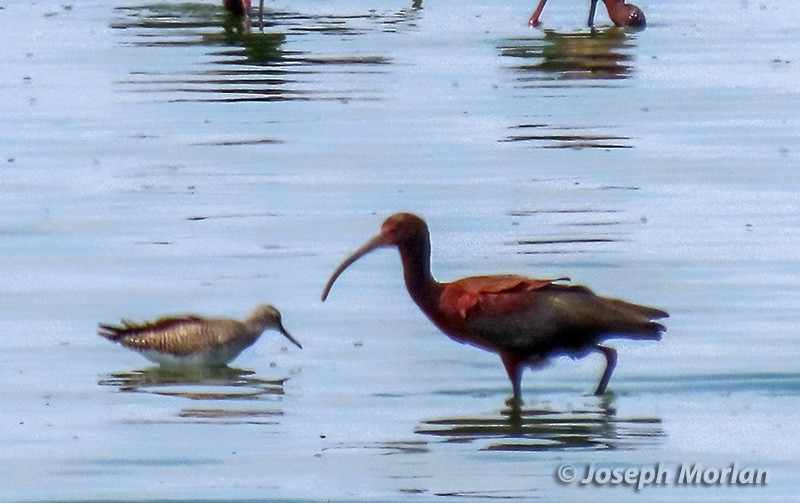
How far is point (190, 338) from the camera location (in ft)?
33.1

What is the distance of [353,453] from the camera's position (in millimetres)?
8836

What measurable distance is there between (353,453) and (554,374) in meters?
1.66

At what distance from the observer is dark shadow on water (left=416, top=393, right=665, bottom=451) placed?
8.94m

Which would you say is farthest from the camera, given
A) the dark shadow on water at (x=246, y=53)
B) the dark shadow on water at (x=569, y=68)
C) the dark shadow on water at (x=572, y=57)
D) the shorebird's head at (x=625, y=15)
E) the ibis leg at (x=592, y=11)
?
the ibis leg at (x=592, y=11)

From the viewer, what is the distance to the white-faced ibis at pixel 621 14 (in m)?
24.1

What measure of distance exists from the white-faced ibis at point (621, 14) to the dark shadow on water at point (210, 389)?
569 inches

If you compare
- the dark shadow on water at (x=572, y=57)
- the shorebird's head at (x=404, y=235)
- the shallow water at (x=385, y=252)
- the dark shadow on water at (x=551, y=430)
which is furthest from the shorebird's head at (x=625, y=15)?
the dark shadow on water at (x=551, y=430)

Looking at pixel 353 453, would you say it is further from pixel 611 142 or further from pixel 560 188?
pixel 611 142

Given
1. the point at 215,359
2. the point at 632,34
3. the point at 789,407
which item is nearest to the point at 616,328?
the point at 789,407

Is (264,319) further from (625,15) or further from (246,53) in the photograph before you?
(625,15)

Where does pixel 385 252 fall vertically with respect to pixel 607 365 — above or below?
below

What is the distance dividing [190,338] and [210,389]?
12.5 inches

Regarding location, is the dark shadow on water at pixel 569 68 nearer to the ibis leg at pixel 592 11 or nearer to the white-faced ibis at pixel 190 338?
the ibis leg at pixel 592 11

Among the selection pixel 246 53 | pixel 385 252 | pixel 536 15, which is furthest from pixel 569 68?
A: pixel 385 252
